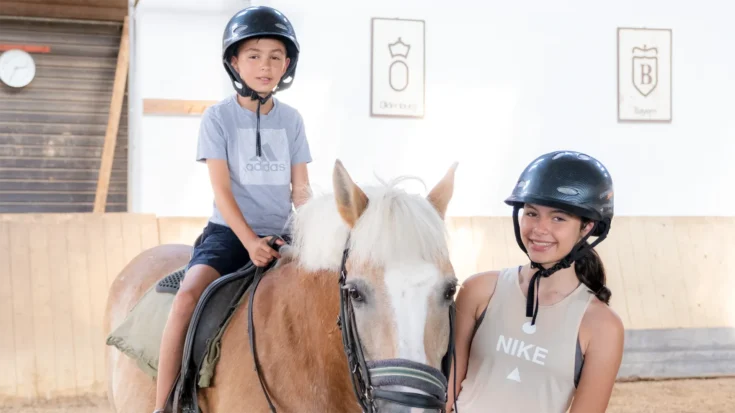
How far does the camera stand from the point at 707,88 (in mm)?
8359

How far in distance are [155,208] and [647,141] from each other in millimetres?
5557

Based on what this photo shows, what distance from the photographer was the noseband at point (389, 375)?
1.60m

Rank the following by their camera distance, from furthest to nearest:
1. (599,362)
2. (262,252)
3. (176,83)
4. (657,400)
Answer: (176,83) → (657,400) → (262,252) → (599,362)

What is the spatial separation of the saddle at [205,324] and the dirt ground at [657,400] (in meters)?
3.11

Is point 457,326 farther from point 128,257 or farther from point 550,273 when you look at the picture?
point 128,257

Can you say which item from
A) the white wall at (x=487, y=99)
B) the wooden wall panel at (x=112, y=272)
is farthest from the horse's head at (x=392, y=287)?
the white wall at (x=487, y=99)

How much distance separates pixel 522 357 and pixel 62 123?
8808 millimetres

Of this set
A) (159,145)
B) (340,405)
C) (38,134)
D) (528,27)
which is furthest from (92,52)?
(340,405)

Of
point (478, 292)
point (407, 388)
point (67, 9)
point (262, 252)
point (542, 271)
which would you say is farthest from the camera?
point (67, 9)

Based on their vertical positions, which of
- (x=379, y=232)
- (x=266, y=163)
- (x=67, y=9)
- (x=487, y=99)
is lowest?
(x=379, y=232)

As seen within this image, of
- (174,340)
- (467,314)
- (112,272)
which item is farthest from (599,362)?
(112,272)

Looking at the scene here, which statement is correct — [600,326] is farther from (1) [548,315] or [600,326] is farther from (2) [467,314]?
(2) [467,314]

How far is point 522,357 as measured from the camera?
1.91 metres

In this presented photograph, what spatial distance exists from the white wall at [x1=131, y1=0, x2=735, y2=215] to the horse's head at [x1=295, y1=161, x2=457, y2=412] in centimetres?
542
